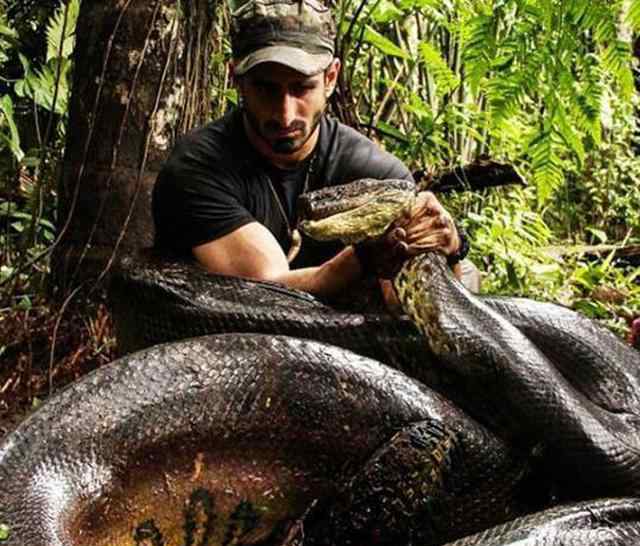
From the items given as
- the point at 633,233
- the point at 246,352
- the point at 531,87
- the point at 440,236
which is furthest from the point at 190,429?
the point at 633,233

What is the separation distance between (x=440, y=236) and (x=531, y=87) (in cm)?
81

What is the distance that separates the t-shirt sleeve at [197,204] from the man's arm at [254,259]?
43 mm

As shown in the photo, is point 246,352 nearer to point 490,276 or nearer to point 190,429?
point 190,429

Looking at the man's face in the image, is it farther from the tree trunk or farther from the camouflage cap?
the tree trunk

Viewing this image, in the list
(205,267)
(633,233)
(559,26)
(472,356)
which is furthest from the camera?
(633,233)

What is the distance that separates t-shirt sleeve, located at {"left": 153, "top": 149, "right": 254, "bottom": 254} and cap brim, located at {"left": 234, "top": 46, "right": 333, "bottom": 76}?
0.48m

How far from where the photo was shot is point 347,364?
350 cm

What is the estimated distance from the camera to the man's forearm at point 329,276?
405 centimetres

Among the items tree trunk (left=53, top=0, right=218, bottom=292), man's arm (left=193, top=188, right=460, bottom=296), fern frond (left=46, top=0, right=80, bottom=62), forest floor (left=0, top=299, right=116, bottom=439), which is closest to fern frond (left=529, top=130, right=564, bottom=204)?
man's arm (left=193, top=188, right=460, bottom=296)

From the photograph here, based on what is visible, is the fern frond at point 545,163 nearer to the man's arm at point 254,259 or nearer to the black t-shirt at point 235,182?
the black t-shirt at point 235,182

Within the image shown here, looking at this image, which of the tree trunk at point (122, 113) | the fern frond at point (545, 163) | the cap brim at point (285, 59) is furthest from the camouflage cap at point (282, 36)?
the fern frond at point (545, 163)

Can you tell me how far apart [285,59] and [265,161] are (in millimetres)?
505

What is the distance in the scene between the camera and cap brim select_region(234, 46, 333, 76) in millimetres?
4520

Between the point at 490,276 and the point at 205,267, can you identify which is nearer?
the point at 205,267
